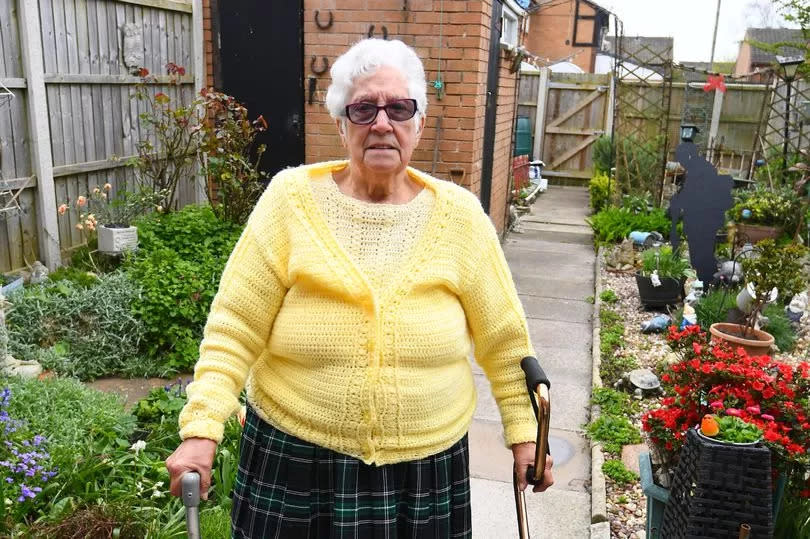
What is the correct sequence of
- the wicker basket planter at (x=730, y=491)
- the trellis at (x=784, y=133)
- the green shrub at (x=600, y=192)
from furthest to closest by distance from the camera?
the green shrub at (x=600, y=192) → the trellis at (x=784, y=133) → the wicker basket planter at (x=730, y=491)

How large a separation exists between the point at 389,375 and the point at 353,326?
14cm

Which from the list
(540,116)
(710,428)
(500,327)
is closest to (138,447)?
(500,327)

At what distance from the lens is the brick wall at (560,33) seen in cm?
2508

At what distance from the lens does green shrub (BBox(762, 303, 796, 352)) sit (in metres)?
4.91

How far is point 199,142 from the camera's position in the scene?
582 centimetres

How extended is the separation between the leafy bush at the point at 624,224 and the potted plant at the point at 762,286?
3830 mm

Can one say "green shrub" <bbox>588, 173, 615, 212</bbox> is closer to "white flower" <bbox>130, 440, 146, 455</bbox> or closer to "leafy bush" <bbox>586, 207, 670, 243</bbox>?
"leafy bush" <bbox>586, 207, 670, 243</bbox>

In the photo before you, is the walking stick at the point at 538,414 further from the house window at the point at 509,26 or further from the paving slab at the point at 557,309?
the house window at the point at 509,26

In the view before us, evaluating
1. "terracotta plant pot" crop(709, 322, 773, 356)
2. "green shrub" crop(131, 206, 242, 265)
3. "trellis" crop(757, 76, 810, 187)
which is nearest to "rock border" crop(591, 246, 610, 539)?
"terracotta plant pot" crop(709, 322, 773, 356)

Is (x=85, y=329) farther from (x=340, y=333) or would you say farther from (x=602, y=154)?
(x=602, y=154)

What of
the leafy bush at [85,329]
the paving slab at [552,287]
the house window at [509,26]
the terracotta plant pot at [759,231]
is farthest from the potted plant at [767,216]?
the leafy bush at [85,329]

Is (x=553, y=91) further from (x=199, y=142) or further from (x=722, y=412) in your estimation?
(x=722, y=412)

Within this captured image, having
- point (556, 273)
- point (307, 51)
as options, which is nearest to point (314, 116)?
point (307, 51)

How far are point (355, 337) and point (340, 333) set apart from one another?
0.12 feet
